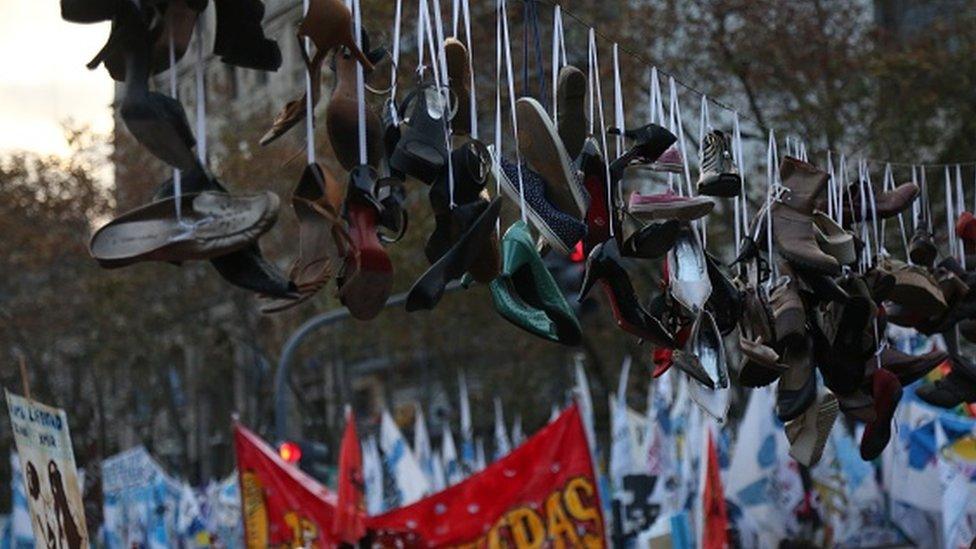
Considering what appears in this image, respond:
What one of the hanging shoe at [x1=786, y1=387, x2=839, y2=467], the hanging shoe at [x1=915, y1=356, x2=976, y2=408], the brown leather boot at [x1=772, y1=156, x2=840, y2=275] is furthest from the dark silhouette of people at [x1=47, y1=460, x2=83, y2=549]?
the hanging shoe at [x1=915, y1=356, x2=976, y2=408]

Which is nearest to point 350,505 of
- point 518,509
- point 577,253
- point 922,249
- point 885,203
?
point 518,509

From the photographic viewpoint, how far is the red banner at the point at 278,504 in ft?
44.9

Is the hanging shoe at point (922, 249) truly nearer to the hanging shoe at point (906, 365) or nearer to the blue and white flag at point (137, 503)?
the hanging shoe at point (906, 365)

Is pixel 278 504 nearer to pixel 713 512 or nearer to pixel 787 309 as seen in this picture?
pixel 713 512

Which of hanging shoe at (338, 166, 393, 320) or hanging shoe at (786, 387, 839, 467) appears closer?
hanging shoe at (338, 166, 393, 320)

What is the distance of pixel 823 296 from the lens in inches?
342

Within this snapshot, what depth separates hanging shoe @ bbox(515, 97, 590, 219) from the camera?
735 cm

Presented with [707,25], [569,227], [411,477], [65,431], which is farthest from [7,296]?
[569,227]

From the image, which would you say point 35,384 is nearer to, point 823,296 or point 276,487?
point 276,487

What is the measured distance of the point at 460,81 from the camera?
7590 millimetres

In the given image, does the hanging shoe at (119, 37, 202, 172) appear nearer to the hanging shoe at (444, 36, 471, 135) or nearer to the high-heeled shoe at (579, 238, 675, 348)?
the hanging shoe at (444, 36, 471, 135)

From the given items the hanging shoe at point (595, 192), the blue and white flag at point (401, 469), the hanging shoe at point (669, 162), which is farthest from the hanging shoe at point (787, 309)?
the blue and white flag at point (401, 469)

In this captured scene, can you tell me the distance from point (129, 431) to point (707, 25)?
76.8 feet

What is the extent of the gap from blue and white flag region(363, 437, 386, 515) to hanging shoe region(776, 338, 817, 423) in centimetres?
1399
